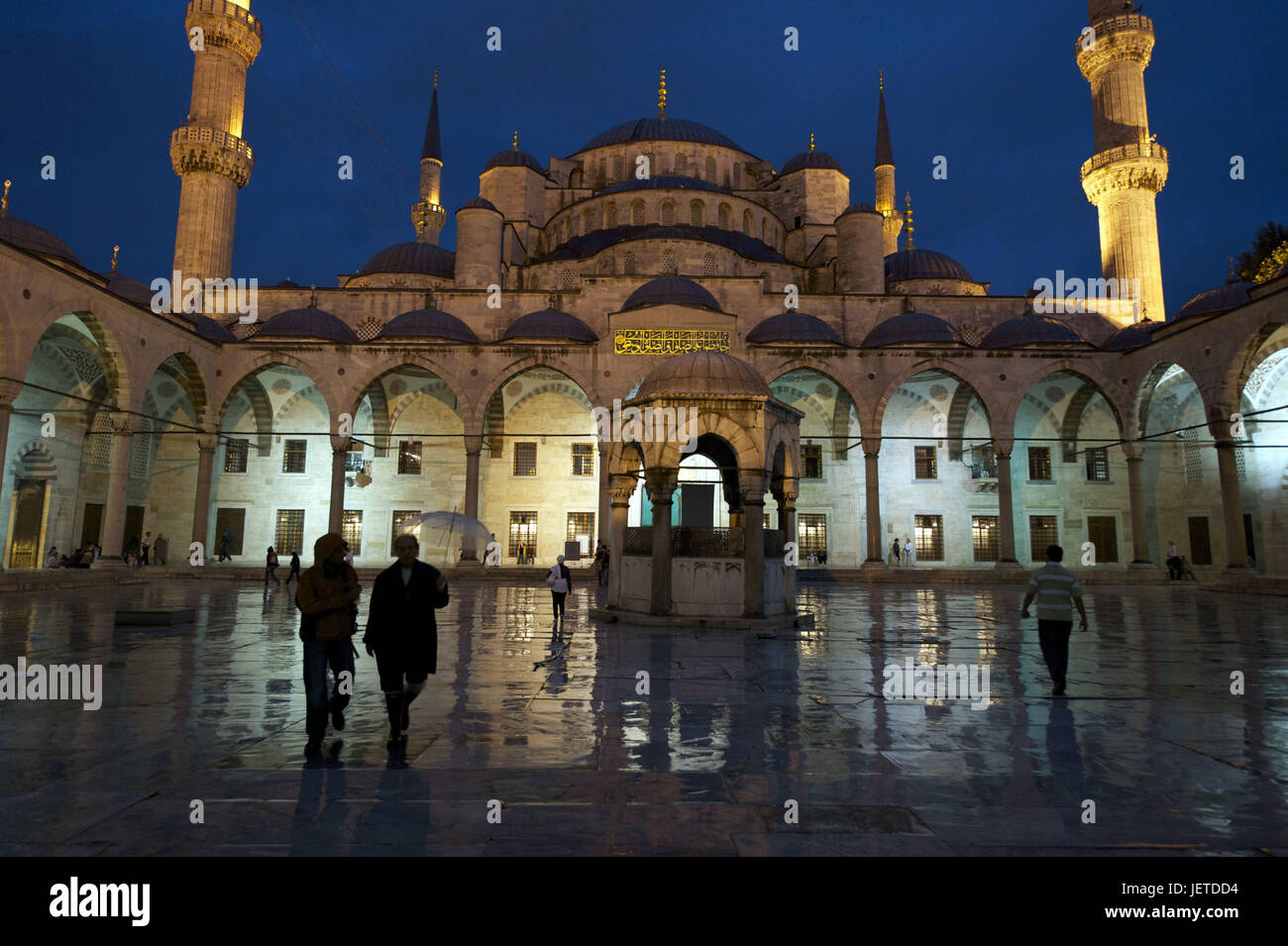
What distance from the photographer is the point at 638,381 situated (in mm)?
22516

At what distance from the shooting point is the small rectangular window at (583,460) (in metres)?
25.7

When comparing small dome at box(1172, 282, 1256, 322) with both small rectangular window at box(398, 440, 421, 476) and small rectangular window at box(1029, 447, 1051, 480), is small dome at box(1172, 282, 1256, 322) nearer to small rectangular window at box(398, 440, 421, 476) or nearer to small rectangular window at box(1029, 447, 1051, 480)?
small rectangular window at box(1029, 447, 1051, 480)

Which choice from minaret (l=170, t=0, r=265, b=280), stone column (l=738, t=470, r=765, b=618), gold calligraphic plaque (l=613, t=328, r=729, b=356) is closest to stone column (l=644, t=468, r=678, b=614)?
stone column (l=738, t=470, r=765, b=618)

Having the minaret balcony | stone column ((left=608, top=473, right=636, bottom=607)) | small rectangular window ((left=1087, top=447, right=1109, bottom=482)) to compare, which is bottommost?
stone column ((left=608, top=473, right=636, bottom=607))

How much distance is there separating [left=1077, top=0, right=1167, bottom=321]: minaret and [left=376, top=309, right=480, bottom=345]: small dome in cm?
2287

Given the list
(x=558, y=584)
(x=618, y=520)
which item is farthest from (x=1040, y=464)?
(x=558, y=584)

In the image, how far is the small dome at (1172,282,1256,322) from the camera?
20797 millimetres

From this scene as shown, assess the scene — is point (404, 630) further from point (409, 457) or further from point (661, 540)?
point (409, 457)

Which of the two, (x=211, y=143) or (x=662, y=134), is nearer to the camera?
(x=211, y=143)

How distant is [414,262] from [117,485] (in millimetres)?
14319

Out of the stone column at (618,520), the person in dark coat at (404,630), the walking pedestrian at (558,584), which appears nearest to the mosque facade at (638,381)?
the stone column at (618,520)
